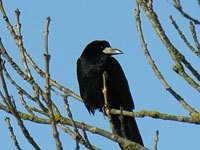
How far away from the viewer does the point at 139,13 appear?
13.0 feet

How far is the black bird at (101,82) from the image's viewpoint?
6594 mm

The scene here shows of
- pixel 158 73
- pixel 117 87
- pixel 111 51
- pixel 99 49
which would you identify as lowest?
pixel 158 73

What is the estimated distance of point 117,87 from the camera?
270 inches

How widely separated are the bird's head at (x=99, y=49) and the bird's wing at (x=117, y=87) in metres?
0.14

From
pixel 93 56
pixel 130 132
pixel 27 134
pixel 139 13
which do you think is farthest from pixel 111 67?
pixel 27 134

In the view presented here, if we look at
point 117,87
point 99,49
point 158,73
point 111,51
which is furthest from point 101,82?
point 158,73

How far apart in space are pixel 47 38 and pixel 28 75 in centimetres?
101

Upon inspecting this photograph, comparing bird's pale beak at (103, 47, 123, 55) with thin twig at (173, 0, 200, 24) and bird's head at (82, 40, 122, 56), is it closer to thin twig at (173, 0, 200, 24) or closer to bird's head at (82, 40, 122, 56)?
bird's head at (82, 40, 122, 56)

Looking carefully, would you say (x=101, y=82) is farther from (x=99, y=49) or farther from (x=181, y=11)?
(x=181, y=11)

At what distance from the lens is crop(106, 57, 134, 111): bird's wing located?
679 cm

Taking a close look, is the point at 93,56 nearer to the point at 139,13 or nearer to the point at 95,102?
the point at 95,102

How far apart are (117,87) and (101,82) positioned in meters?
0.33

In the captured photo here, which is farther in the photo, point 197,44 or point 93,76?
Result: point 93,76

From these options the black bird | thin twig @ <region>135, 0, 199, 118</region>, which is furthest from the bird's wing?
thin twig @ <region>135, 0, 199, 118</region>
